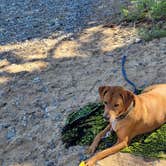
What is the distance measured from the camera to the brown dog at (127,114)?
4168 millimetres

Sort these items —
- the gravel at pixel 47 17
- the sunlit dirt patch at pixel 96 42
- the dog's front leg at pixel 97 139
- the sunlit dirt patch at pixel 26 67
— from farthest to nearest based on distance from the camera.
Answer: the gravel at pixel 47 17 → the sunlit dirt patch at pixel 96 42 → the sunlit dirt patch at pixel 26 67 → the dog's front leg at pixel 97 139

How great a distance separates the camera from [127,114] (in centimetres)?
432

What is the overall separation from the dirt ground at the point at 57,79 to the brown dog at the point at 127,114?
19 centimetres

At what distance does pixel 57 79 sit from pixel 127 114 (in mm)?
2275

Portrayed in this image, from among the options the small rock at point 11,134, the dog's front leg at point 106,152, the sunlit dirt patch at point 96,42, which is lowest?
the small rock at point 11,134

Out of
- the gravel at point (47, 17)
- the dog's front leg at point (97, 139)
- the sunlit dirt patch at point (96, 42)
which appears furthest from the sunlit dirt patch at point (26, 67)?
the dog's front leg at point (97, 139)

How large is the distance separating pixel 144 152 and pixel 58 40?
3.83m

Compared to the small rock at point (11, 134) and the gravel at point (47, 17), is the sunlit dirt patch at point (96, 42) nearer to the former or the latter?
the gravel at point (47, 17)

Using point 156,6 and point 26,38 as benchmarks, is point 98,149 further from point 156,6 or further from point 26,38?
point 26,38

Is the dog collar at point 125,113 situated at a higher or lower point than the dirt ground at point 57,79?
higher

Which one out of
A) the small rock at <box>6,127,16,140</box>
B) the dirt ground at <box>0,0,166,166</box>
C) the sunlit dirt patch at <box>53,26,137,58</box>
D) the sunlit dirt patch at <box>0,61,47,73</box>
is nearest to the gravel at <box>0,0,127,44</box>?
the dirt ground at <box>0,0,166,166</box>

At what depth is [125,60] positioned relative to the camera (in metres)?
6.46

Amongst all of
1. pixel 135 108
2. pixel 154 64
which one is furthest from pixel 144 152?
pixel 154 64

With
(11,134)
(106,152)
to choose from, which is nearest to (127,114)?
(106,152)
